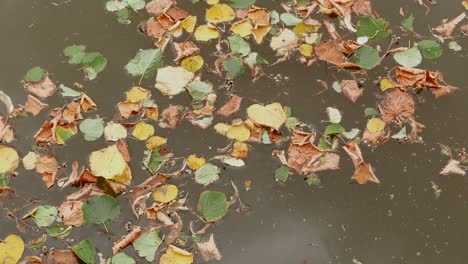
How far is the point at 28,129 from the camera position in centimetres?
204

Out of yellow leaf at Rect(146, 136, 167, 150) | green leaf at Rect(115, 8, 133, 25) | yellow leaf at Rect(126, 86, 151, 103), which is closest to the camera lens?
yellow leaf at Rect(146, 136, 167, 150)

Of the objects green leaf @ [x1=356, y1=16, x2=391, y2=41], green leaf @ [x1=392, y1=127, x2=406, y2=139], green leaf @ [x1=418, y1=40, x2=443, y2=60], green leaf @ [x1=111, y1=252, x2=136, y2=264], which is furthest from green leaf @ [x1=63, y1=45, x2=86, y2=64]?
green leaf @ [x1=418, y1=40, x2=443, y2=60]

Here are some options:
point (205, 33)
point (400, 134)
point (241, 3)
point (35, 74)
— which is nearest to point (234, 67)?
point (205, 33)

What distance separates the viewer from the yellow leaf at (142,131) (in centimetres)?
201

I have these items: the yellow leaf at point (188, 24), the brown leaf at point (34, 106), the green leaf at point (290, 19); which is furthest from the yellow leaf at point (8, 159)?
the green leaf at point (290, 19)

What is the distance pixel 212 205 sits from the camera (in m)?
1.87

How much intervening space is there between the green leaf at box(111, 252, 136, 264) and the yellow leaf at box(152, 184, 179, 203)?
21 centimetres

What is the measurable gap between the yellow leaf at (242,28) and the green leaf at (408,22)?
2.10 ft

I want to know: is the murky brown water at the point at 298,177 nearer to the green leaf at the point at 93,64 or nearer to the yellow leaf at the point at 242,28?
the green leaf at the point at 93,64

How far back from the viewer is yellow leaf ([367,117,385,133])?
2018 mm

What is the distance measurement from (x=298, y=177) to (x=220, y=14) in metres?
0.80

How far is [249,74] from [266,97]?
126 mm

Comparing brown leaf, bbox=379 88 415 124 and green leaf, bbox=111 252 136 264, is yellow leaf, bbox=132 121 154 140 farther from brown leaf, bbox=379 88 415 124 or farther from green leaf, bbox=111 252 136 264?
brown leaf, bbox=379 88 415 124

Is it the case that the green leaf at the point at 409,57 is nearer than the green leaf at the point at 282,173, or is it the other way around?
the green leaf at the point at 282,173
